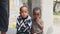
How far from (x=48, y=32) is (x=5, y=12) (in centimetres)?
136

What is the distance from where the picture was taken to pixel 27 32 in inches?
170

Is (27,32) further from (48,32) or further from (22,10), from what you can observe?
(48,32)

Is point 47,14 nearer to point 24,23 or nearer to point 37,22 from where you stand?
point 37,22

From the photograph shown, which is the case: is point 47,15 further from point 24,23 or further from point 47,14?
point 24,23

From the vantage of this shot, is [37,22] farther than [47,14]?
No

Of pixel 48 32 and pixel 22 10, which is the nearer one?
pixel 22 10

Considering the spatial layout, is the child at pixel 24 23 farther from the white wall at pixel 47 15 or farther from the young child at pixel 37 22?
the white wall at pixel 47 15

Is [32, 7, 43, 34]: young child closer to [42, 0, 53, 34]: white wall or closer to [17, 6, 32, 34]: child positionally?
[17, 6, 32, 34]: child

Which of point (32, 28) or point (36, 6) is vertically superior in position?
point (36, 6)

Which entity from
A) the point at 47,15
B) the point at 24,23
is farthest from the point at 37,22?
the point at 47,15

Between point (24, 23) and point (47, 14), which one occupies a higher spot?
point (47, 14)

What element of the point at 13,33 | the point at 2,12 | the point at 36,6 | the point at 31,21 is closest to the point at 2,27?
the point at 2,12

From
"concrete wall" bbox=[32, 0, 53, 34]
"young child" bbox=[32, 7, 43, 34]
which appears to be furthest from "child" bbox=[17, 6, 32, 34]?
"concrete wall" bbox=[32, 0, 53, 34]

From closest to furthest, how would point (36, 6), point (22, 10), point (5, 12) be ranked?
point (5, 12)
point (22, 10)
point (36, 6)
